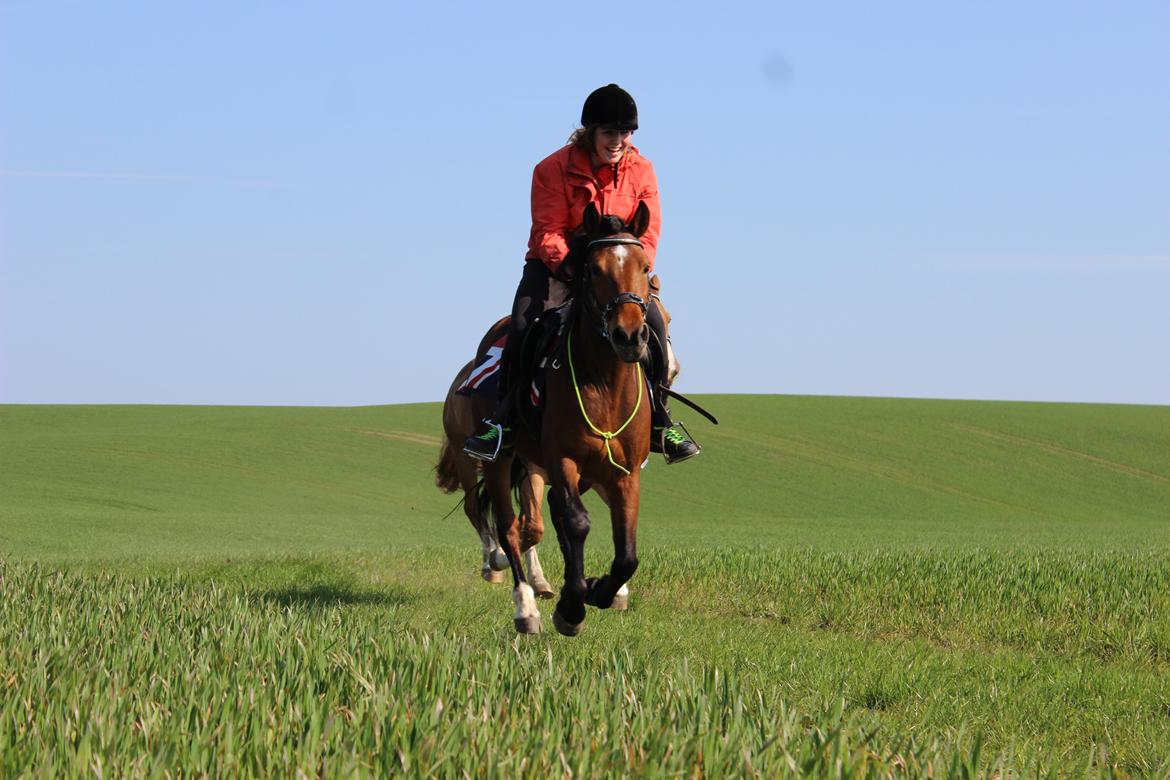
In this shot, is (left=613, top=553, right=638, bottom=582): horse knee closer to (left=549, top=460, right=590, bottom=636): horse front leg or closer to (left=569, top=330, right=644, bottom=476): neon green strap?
(left=549, top=460, right=590, bottom=636): horse front leg

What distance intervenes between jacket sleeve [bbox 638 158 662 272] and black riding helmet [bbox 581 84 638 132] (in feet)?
1.77

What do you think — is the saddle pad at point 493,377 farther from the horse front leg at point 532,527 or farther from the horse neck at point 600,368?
the horse front leg at point 532,527

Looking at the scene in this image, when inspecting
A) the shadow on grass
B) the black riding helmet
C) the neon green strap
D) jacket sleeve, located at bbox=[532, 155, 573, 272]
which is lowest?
the shadow on grass

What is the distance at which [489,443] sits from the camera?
8.91m

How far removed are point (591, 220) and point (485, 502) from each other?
4.38 m

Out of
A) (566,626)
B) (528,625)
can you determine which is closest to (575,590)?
(566,626)

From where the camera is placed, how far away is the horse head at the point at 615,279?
7.27 m

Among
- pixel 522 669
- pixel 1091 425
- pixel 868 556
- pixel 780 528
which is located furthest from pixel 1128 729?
pixel 1091 425

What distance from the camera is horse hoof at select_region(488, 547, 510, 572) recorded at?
1123 cm

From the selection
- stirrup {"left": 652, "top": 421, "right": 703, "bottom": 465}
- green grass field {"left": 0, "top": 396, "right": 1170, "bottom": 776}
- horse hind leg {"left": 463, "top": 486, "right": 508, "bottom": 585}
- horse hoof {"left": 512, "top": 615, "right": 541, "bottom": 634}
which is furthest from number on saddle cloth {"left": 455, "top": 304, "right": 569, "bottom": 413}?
horse hind leg {"left": 463, "top": 486, "right": 508, "bottom": 585}

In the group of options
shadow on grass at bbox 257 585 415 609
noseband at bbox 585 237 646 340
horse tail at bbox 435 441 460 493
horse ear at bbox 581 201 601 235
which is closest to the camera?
noseband at bbox 585 237 646 340

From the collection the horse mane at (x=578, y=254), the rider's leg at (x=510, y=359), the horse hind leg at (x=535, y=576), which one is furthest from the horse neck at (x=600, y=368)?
the horse hind leg at (x=535, y=576)

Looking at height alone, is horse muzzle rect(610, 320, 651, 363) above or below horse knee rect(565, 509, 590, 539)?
above

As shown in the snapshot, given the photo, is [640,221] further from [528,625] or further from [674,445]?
[528,625]
